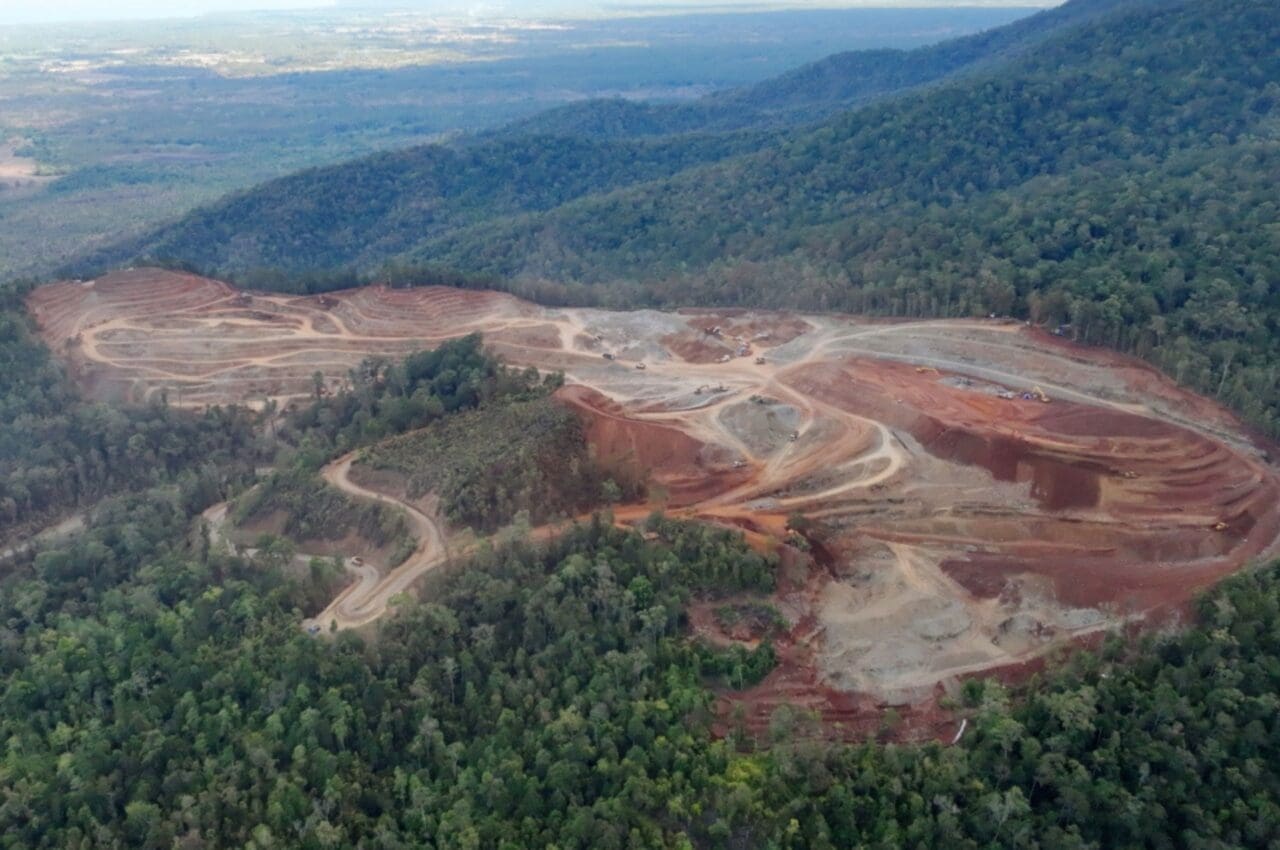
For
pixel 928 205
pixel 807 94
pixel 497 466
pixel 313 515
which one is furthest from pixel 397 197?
pixel 497 466

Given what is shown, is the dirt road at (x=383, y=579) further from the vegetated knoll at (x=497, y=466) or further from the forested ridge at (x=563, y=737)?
the forested ridge at (x=563, y=737)

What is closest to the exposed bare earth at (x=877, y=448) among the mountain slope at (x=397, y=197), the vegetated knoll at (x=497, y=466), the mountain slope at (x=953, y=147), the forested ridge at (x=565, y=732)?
the vegetated knoll at (x=497, y=466)

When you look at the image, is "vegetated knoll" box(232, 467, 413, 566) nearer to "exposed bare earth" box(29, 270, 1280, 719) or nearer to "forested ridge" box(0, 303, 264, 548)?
"exposed bare earth" box(29, 270, 1280, 719)

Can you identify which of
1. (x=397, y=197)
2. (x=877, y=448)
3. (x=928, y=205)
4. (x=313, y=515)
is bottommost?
(x=313, y=515)

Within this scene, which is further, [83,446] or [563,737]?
[83,446]

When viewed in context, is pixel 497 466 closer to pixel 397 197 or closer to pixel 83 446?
pixel 83 446

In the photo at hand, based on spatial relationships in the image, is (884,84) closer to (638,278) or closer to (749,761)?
(638,278)
